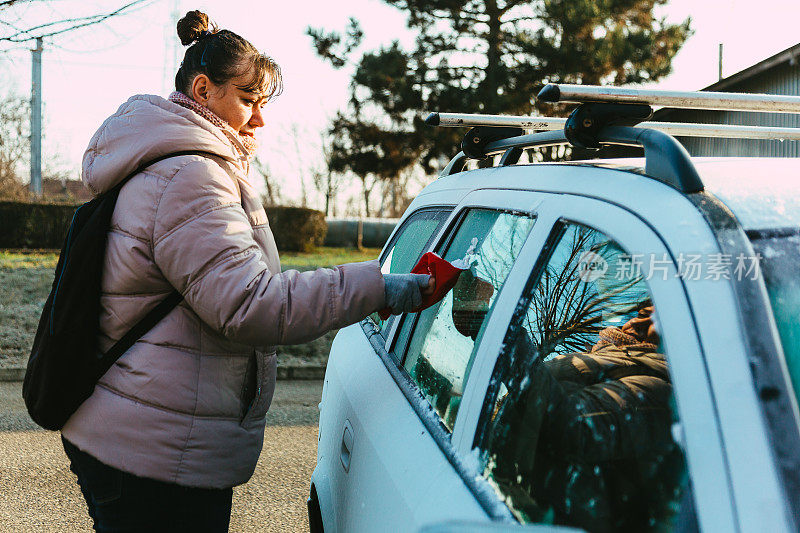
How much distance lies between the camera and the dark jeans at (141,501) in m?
1.80

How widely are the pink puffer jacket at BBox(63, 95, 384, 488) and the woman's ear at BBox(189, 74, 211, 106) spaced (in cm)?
13

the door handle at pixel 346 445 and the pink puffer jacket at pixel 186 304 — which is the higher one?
the pink puffer jacket at pixel 186 304

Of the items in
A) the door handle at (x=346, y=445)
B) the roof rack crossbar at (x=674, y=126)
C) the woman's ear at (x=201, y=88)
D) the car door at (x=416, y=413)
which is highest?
the woman's ear at (x=201, y=88)

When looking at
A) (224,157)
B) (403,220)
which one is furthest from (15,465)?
(224,157)

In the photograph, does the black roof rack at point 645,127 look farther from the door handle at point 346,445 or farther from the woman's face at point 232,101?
the door handle at point 346,445

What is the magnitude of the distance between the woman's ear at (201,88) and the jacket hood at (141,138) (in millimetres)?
111

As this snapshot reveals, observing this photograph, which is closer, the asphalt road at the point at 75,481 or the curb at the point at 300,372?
the asphalt road at the point at 75,481

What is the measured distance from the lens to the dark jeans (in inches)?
70.8

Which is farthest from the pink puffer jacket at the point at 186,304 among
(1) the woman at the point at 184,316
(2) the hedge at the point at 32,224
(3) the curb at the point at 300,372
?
(2) the hedge at the point at 32,224

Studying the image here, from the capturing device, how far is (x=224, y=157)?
190 cm

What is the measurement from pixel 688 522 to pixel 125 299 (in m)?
1.36

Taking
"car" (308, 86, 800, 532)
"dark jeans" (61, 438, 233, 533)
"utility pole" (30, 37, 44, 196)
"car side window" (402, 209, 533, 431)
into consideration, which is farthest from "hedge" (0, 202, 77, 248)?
"car" (308, 86, 800, 532)

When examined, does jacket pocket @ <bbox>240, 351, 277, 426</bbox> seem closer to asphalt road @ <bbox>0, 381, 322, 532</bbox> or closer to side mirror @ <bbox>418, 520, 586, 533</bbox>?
side mirror @ <bbox>418, 520, 586, 533</bbox>

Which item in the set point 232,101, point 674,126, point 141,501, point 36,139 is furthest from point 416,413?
point 36,139
